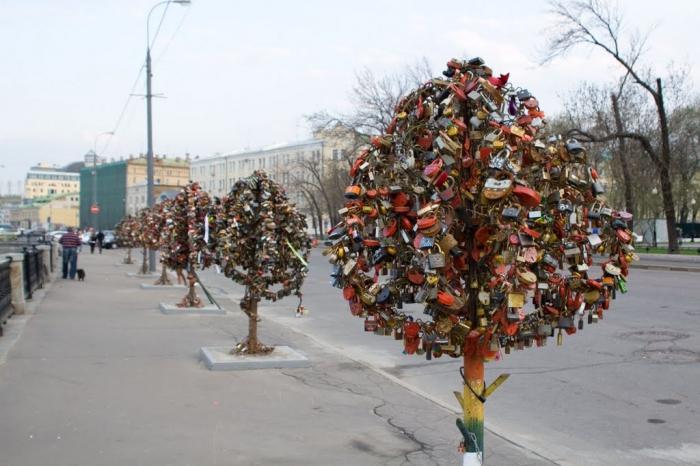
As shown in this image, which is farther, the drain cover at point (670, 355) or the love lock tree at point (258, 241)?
the love lock tree at point (258, 241)

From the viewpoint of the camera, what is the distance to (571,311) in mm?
3572

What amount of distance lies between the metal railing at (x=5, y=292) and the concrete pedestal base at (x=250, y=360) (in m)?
4.25

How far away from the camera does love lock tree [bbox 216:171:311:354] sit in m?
9.64

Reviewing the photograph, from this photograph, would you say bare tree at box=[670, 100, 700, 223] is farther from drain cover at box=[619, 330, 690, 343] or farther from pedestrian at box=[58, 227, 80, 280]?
drain cover at box=[619, 330, 690, 343]

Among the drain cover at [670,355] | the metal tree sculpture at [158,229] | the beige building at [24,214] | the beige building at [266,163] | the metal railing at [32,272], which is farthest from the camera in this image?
the beige building at [24,214]

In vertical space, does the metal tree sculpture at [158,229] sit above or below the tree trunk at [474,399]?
above

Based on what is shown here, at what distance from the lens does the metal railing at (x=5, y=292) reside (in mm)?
12315

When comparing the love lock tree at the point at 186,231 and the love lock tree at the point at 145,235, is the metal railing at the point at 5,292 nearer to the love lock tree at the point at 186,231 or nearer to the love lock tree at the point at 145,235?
the love lock tree at the point at 186,231

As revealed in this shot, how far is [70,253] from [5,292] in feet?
39.3

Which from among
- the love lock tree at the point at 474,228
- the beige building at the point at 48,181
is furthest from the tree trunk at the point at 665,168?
the beige building at the point at 48,181

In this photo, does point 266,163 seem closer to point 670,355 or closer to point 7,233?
point 7,233

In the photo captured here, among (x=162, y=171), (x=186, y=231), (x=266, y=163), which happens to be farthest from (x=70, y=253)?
(x=162, y=171)

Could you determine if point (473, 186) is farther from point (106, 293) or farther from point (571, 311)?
point (106, 293)

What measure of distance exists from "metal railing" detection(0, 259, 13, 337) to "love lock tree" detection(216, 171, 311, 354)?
14.8ft
